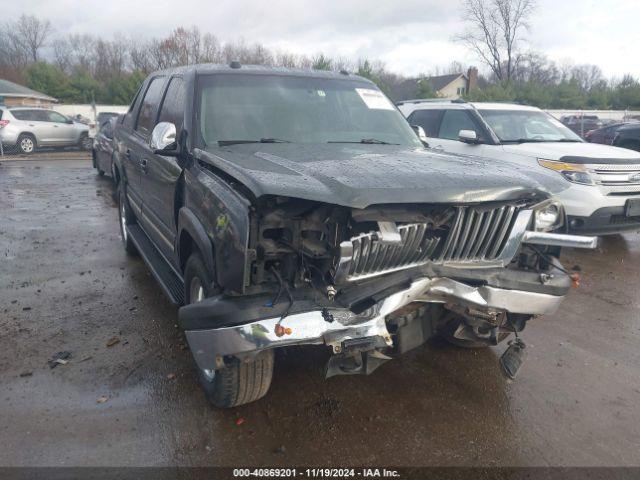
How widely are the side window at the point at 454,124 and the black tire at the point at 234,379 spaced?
5893 millimetres

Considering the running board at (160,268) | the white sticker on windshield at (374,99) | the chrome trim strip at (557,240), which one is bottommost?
the running board at (160,268)

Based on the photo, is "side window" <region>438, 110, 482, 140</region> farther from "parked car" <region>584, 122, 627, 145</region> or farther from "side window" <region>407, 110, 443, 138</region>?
"parked car" <region>584, 122, 627, 145</region>

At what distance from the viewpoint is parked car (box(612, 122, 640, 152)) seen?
12744 mm

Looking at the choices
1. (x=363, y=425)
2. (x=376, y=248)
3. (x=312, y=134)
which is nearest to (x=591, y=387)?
(x=363, y=425)

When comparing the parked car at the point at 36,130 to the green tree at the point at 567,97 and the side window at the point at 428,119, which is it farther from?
the green tree at the point at 567,97

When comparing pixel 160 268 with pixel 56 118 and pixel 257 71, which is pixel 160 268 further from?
pixel 56 118

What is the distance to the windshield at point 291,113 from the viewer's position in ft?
11.7

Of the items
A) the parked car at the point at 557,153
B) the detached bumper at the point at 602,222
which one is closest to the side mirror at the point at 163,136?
the parked car at the point at 557,153

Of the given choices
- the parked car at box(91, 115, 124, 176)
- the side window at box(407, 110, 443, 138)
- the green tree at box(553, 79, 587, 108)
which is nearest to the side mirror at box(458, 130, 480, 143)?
the side window at box(407, 110, 443, 138)

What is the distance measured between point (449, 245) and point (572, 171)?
4460 millimetres

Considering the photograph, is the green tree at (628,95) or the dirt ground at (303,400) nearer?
the dirt ground at (303,400)

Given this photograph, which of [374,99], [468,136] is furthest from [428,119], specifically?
[374,99]

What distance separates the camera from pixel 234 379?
2.73 m

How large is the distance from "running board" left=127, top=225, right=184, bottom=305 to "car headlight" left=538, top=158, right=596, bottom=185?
4.86m
